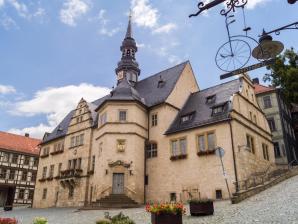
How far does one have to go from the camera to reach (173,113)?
3000 cm

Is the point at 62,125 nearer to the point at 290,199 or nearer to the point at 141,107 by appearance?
the point at 141,107

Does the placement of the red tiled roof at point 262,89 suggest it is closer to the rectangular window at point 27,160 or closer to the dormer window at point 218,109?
the dormer window at point 218,109

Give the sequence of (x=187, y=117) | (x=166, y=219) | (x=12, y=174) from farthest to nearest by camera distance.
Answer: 1. (x=12, y=174)
2. (x=187, y=117)
3. (x=166, y=219)

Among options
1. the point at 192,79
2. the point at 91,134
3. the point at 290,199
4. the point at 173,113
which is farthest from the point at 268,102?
the point at 290,199

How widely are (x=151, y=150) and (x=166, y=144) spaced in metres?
1.86

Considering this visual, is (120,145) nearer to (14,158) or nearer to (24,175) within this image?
(14,158)

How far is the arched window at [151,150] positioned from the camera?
Answer: 1137 inches

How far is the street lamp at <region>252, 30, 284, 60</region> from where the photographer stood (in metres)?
6.24

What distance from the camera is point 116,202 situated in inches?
985

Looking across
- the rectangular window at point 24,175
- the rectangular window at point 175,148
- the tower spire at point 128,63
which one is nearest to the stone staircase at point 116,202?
the rectangular window at point 175,148

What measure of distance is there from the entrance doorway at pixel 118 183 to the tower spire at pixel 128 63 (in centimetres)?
1652

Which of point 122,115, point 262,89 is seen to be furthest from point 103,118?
point 262,89

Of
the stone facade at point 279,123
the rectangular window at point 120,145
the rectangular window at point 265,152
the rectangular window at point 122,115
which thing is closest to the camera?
the rectangular window at point 120,145

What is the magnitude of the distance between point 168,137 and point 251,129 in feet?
24.8
